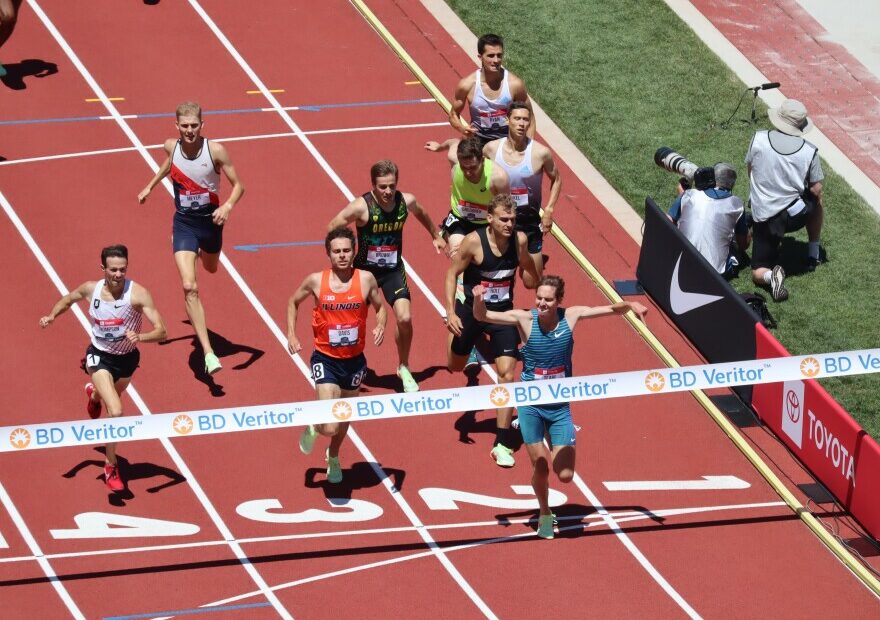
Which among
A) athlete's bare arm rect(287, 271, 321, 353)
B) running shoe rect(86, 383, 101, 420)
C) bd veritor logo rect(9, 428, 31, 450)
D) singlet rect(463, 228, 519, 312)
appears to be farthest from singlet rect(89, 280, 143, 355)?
singlet rect(463, 228, 519, 312)

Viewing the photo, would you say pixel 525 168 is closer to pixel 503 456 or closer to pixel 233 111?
pixel 503 456

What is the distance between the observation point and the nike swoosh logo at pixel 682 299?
1688 centimetres

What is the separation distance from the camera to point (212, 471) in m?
14.8

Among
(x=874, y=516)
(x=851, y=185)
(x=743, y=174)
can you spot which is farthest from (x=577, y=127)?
(x=874, y=516)

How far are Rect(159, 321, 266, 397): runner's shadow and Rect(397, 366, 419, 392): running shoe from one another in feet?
5.07

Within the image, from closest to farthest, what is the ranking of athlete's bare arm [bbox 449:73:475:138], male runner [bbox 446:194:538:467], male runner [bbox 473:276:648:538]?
1. male runner [bbox 473:276:648:538]
2. male runner [bbox 446:194:538:467]
3. athlete's bare arm [bbox 449:73:475:138]

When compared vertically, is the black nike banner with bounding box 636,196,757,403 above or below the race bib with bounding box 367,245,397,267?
below

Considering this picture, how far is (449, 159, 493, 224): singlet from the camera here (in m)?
15.6

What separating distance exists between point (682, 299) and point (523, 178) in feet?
7.96

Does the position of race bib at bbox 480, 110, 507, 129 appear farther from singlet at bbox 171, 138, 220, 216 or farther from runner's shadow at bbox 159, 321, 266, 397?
runner's shadow at bbox 159, 321, 266, 397

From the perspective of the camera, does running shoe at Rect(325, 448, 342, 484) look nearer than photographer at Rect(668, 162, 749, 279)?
A: Yes

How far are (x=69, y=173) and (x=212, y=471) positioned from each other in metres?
5.59

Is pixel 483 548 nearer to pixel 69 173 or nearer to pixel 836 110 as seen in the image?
pixel 69 173

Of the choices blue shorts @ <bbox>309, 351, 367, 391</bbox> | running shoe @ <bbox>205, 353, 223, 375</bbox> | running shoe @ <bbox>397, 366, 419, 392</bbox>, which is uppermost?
blue shorts @ <bbox>309, 351, 367, 391</bbox>
